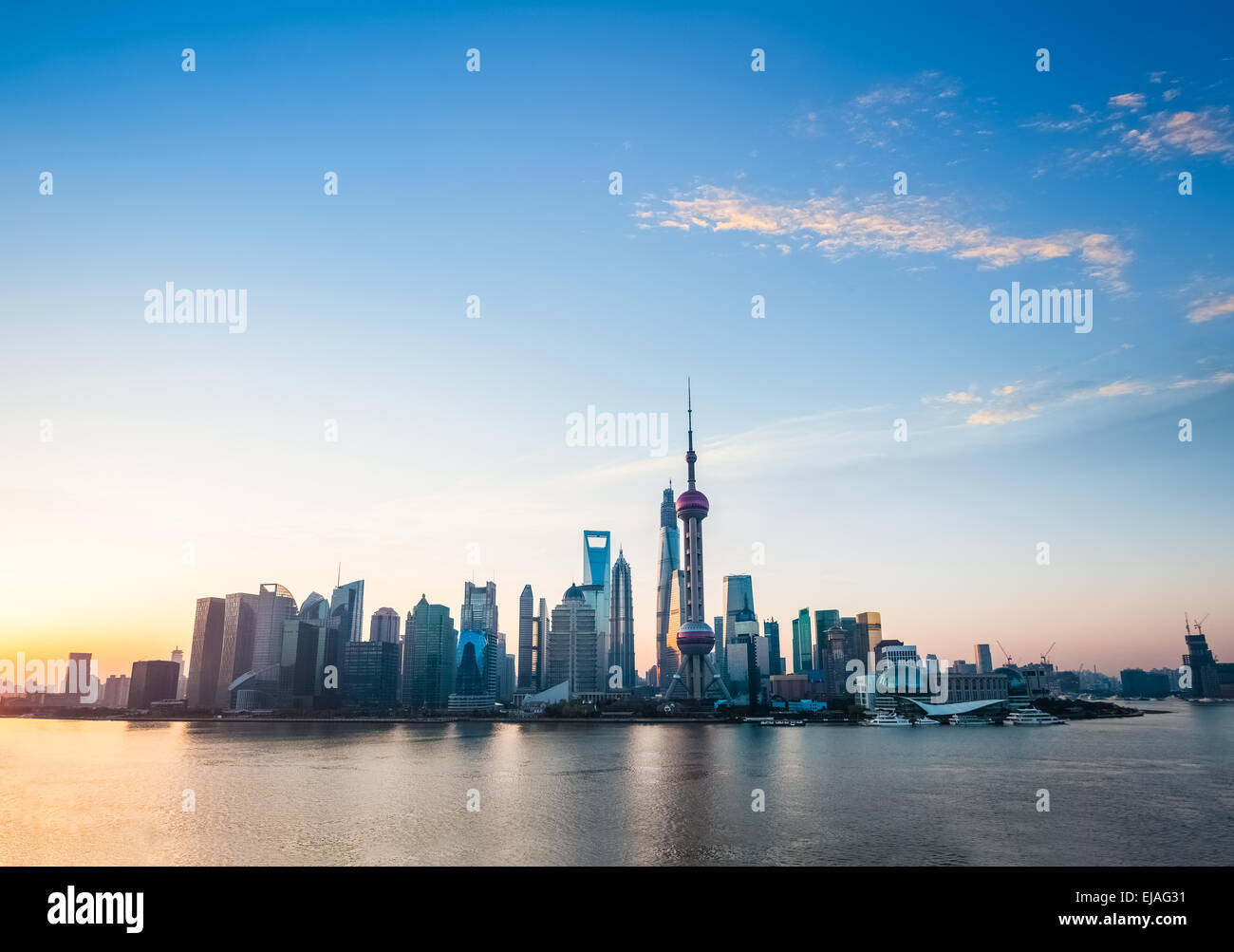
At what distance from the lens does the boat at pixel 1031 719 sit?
166m

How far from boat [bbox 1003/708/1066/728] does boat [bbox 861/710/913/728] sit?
2490cm

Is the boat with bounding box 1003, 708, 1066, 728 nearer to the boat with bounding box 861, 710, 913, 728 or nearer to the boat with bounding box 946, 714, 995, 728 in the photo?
the boat with bounding box 946, 714, 995, 728

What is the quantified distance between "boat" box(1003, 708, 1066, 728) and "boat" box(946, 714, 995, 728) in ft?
13.8

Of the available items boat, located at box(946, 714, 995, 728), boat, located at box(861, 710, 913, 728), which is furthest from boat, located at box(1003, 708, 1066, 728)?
boat, located at box(861, 710, 913, 728)

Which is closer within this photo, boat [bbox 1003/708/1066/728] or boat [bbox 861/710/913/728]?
boat [bbox 1003/708/1066/728]

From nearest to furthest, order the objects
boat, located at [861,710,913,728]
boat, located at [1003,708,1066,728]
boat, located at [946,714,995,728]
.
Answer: boat, located at [1003,708,1066,728] < boat, located at [861,710,913,728] < boat, located at [946,714,995,728]

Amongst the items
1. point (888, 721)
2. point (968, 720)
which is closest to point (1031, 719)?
point (968, 720)

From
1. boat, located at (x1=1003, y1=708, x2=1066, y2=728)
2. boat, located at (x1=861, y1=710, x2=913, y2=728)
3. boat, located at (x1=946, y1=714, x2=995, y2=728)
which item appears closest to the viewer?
boat, located at (x1=1003, y1=708, x2=1066, y2=728)

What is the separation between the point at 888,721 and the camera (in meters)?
168

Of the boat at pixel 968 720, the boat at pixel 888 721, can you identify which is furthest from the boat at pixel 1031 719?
the boat at pixel 888 721

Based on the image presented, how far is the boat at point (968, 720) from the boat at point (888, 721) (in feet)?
36.3

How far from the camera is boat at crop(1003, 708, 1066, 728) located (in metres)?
166

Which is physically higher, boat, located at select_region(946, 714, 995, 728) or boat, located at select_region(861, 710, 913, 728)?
boat, located at select_region(861, 710, 913, 728)
